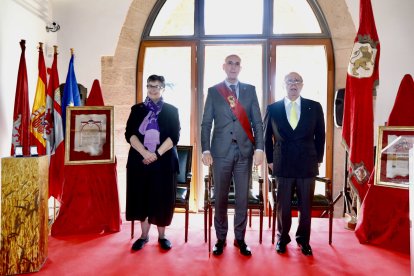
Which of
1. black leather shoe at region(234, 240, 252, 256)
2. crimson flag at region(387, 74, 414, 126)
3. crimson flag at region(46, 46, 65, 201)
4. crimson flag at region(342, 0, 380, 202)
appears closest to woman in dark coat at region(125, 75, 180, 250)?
black leather shoe at region(234, 240, 252, 256)

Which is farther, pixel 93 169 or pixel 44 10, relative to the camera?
pixel 44 10

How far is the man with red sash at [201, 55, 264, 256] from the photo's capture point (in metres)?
2.56

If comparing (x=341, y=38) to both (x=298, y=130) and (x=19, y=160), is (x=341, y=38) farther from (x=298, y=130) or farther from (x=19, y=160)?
(x=19, y=160)

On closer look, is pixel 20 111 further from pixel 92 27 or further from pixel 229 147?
pixel 229 147

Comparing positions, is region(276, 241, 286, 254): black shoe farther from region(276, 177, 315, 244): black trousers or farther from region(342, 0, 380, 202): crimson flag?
region(342, 0, 380, 202): crimson flag

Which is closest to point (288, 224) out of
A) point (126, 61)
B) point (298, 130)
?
point (298, 130)

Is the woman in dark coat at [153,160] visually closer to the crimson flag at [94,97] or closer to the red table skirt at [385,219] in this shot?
the crimson flag at [94,97]

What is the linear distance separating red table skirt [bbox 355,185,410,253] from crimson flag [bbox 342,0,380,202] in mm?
212

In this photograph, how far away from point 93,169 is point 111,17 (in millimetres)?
2031

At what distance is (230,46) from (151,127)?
2087 mm

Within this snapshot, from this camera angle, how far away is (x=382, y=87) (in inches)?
153

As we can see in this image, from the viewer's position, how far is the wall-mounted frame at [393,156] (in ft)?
9.22

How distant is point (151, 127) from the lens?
2.66 meters

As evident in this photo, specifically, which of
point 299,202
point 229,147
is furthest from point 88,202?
point 299,202
